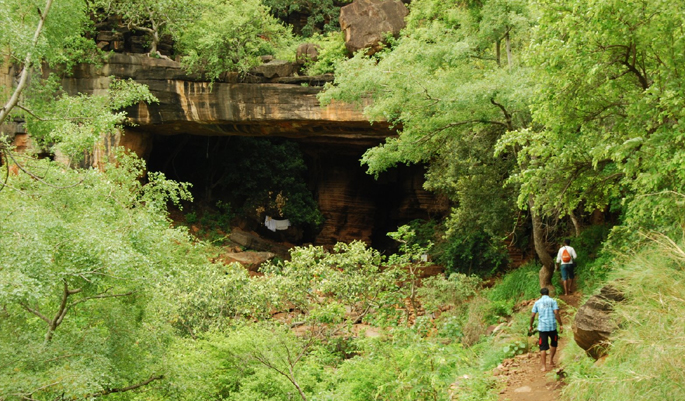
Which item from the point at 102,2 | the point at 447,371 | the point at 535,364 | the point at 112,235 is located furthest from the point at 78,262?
the point at 102,2

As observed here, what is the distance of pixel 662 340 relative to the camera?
197 inches

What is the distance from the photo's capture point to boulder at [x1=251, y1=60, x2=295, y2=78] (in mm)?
17734

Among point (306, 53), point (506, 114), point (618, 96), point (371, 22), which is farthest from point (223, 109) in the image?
point (618, 96)

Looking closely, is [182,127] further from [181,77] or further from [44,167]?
[44,167]

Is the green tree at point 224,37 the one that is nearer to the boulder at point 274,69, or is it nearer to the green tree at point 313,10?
the boulder at point 274,69

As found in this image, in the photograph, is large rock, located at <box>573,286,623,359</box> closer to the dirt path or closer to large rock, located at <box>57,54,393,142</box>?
the dirt path

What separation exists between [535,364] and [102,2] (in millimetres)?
15771

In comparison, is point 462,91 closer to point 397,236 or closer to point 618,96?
point 618,96

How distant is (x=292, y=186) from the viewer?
23.0 meters

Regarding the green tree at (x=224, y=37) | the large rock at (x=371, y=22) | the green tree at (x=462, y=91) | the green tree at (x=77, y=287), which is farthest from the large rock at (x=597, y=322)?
the green tree at (x=224, y=37)

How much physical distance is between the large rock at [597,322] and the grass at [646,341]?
0.15m

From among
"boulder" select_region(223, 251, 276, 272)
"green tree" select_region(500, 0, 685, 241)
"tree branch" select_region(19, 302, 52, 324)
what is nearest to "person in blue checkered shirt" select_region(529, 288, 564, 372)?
"green tree" select_region(500, 0, 685, 241)

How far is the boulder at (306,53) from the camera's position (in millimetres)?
18469

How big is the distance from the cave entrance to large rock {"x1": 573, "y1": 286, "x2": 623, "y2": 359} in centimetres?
1534
